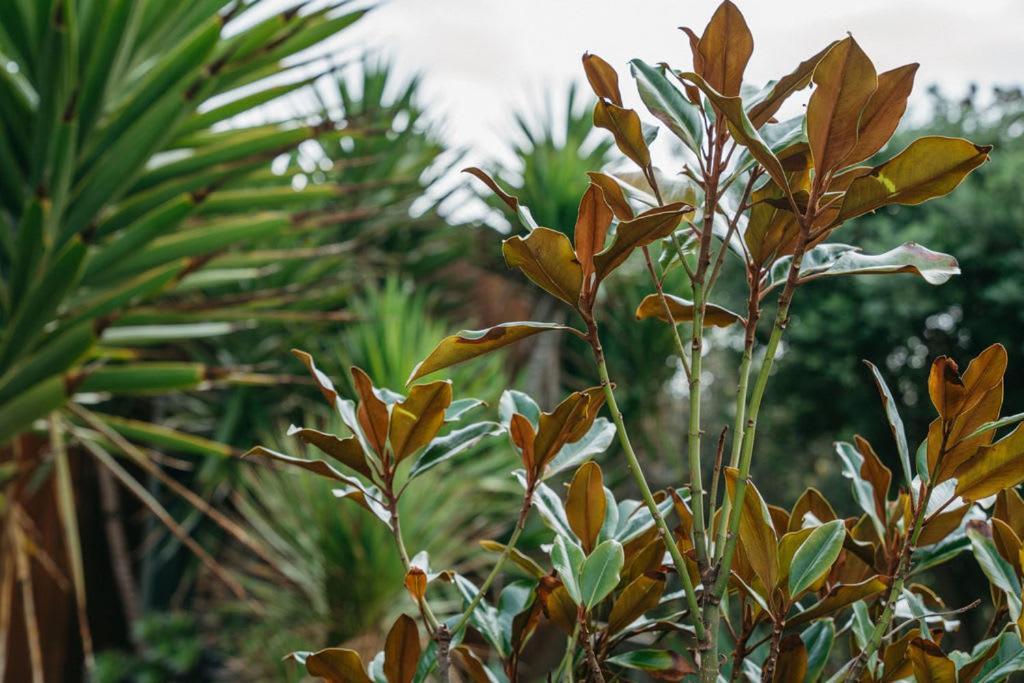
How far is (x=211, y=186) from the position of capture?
1.91 meters

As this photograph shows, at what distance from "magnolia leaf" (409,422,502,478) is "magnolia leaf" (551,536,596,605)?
94 millimetres

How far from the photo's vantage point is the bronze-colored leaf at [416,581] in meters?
0.63

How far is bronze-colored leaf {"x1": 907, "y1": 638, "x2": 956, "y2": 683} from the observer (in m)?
0.58

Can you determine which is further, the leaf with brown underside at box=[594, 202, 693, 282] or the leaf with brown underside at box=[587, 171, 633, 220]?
the leaf with brown underside at box=[587, 171, 633, 220]

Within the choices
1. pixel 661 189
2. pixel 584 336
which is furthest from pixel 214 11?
pixel 584 336

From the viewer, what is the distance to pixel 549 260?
603 millimetres

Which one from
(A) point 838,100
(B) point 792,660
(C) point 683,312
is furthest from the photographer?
(C) point 683,312

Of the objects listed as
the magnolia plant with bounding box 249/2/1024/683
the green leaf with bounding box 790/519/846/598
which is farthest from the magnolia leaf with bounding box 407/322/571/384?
the green leaf with bounding box 790/519/846/598

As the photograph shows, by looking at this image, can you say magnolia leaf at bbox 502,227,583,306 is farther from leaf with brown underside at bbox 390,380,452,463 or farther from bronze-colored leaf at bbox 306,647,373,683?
bronze-colored leaf at bbox 306,647,373,683

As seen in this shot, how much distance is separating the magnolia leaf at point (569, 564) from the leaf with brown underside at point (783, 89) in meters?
0.33

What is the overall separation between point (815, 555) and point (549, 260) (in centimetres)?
27

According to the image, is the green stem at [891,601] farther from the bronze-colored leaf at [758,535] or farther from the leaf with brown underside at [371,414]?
the leaf with brown underside at [371,414]

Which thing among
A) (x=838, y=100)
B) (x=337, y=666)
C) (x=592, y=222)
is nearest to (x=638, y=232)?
(x=592, y=222)

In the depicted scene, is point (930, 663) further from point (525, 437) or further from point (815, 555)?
point (525, 437)
